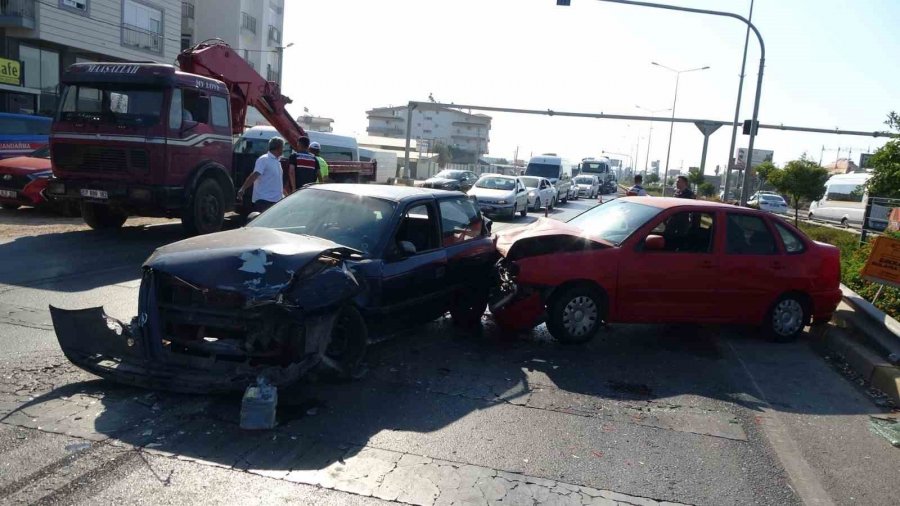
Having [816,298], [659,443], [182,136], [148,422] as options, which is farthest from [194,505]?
[182,136]

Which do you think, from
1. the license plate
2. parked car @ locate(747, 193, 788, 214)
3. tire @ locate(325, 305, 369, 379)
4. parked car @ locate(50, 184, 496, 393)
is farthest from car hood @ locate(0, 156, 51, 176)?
parked car @ locate(747, 193, 788, 214)

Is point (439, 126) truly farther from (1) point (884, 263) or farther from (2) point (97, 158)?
(1) point (884, 263)

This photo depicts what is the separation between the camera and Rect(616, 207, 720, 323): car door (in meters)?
7.38

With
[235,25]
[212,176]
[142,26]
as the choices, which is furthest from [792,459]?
[235,25]

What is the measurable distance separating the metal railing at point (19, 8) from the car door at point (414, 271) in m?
23.8

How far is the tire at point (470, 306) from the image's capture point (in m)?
7.54

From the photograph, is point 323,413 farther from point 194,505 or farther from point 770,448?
point 770,448

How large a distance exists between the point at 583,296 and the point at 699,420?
2010 millimetres

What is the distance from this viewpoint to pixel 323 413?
16.2 feet

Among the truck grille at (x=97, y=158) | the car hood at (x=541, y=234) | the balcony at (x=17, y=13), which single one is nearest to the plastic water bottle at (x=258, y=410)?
the car hood at (x=541, y=234)

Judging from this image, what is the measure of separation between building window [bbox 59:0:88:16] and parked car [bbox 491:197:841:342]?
23860 mm

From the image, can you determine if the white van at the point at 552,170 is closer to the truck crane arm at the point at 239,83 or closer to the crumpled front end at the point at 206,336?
the truck crane arm at the point at 239,83

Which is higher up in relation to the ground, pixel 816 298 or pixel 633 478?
pixel 816 298

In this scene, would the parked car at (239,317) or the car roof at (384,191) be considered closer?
the parked car at (239,317)
